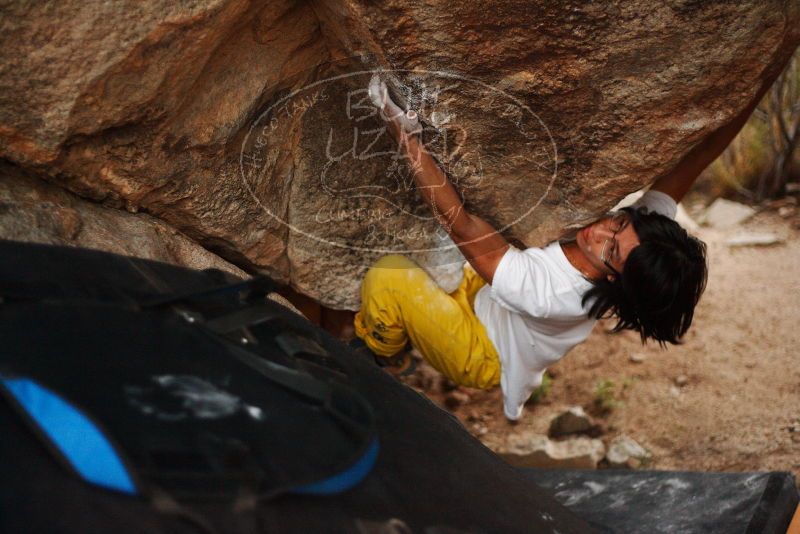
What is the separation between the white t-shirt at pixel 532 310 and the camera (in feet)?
5.97

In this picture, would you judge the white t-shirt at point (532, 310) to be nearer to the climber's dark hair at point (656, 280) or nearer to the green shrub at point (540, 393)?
the climber's dark hair at point (656, 280)

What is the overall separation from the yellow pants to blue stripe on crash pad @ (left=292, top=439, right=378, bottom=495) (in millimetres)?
837

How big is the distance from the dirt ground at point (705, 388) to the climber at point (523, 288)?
0.81 metres

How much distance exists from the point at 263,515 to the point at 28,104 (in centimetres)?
87

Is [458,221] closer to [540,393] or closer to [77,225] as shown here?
[77,225]

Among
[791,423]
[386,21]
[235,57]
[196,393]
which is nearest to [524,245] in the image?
[386,21]

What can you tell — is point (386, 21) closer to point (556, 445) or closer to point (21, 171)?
point (21, 171)

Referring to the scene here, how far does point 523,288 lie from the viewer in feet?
5.95

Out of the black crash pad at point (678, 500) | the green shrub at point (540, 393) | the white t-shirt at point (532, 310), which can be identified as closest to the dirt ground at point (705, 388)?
the green shrub at point (540, 393)

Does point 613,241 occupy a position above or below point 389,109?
below

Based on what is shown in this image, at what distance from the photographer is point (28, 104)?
138cm

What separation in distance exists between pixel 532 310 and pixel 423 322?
30cm

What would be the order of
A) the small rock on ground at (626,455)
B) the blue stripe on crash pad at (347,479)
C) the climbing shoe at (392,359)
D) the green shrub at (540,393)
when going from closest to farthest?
1. the blue stripe on crash pad at (347,479)
2. the climbing shoe at (392,359)
3. the small rock on ground at (626,455)
4. the green shrub at (540,393)

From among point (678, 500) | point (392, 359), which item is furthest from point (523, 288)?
point (678, 500)
